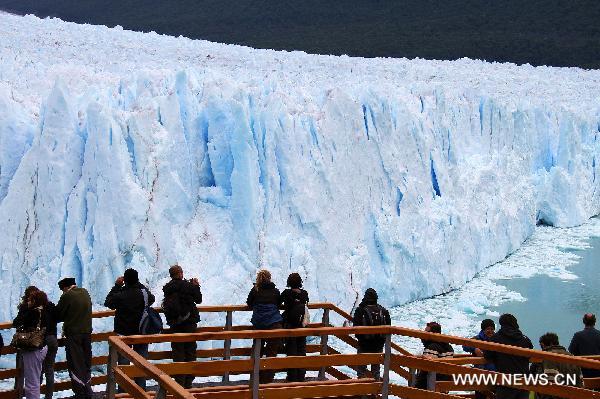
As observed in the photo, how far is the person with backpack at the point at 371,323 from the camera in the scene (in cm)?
534

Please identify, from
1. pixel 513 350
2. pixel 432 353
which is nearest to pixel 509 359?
pixel 513 350

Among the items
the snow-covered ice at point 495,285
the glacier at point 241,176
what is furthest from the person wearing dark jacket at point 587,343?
the glacier at point 241,176

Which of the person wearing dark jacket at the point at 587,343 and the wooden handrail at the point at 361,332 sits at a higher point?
the wooden handrail at the point at 361,332

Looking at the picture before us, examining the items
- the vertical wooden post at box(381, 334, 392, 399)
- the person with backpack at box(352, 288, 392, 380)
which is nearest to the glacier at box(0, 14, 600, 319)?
the person with backpack at box(352, 288, 392, 380)

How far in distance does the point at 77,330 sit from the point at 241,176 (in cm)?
509

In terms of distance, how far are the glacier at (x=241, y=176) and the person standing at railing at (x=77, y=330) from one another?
3.39m

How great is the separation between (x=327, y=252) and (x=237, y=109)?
2252mm

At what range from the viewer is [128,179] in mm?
9055

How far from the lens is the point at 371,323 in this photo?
5406 mm

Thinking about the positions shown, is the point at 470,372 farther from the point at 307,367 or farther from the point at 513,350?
the point at 307,367

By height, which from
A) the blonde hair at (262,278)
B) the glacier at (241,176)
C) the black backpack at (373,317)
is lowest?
the black backpack at (373,317)

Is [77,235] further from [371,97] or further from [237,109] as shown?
[371,97]

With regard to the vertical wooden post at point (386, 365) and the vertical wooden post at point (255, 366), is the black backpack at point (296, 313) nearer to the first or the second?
the vertical wooden post at point (386, 365)

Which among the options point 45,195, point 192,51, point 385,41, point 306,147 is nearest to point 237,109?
point 306,147
